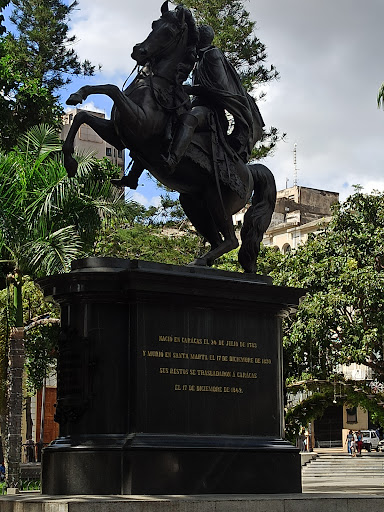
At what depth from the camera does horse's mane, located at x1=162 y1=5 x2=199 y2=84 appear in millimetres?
11141

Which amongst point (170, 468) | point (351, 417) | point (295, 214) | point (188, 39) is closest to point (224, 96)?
point (188, 39)

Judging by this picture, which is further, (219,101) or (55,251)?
(55,251)

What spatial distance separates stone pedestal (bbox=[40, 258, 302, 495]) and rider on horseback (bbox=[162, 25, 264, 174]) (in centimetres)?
184

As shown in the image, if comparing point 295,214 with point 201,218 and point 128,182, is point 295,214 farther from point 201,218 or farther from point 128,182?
point 128,182

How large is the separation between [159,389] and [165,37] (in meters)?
4.11

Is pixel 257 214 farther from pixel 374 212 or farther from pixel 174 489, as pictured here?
pixel 374 212

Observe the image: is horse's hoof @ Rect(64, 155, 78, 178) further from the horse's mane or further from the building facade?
the building facade

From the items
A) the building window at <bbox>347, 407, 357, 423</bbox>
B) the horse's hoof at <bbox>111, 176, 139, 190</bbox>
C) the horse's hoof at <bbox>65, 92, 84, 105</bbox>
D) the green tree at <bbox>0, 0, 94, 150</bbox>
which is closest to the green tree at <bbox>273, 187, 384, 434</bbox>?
the green tree at <bbox>0, 0, 94, 150</bbox>

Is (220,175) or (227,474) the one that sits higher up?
(220,175)

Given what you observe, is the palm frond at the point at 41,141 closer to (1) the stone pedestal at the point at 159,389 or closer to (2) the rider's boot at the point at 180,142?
(2) the rider's boot at the point at 180,142

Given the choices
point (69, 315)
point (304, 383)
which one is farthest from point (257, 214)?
point (304, 383)

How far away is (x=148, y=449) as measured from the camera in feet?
31.0

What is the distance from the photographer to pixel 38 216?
18.4 meters

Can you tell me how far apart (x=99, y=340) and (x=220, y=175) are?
2706mm
